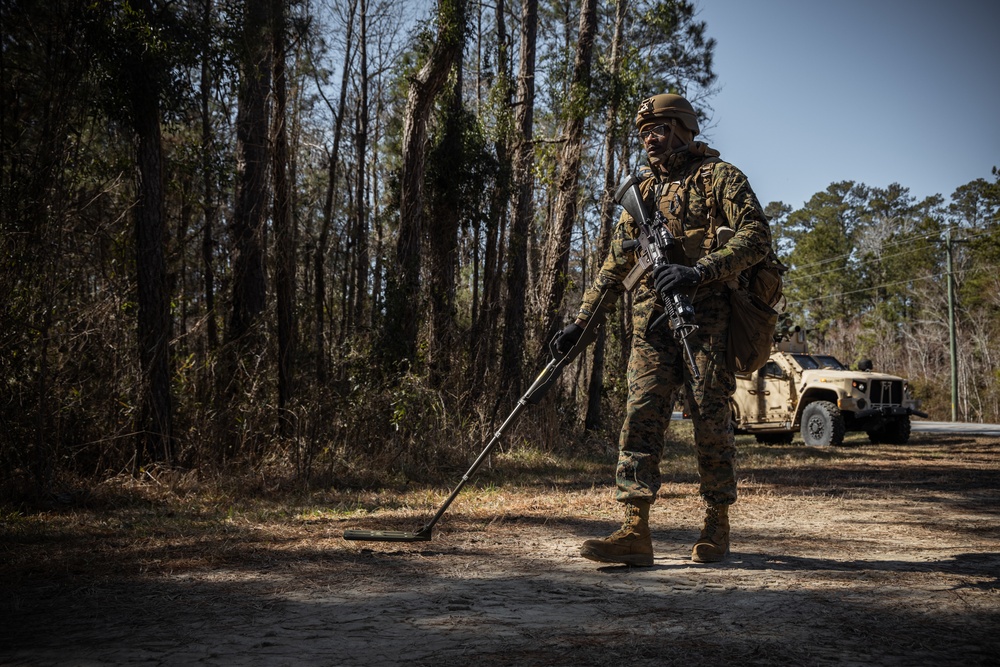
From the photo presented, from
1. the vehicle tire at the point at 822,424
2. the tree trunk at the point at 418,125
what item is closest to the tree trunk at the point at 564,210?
the tree trunk at the point at 418,125

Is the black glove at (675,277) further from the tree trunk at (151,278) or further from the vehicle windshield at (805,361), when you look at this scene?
the vehicle windshield at (805,361)

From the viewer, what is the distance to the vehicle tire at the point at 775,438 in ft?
51.4

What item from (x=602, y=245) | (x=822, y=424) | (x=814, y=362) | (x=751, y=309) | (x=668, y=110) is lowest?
(x=822, y=424)

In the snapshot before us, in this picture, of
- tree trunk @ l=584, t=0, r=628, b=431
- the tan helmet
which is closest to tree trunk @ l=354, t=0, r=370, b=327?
tree trunk @ l=584, t=0, r=628, b=431

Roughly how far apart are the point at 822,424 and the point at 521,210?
20.9 feet

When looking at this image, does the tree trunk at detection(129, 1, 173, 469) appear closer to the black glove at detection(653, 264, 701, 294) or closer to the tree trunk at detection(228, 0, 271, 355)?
the tree trunk at detection(228, 0, 271, 355)

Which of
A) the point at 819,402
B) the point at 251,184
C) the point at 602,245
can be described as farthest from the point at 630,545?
the point at 819,402

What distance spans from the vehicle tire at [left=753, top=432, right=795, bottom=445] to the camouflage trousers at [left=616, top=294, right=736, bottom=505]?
12.2 m

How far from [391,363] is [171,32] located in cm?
384

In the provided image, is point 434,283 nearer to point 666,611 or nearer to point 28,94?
point 28,94

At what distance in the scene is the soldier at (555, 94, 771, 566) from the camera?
3.89m

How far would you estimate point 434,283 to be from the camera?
33.7 feet

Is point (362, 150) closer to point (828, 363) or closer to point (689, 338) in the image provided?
point (828, 363)

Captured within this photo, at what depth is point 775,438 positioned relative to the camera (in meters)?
15.9
